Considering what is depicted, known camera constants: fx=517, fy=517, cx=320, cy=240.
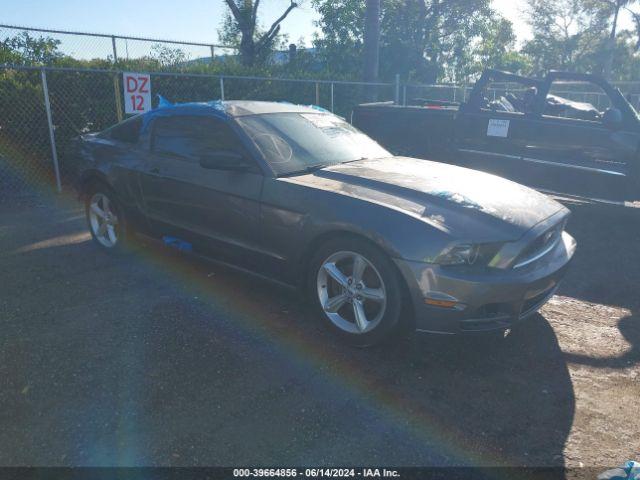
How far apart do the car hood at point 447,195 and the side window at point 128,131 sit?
2.11 m

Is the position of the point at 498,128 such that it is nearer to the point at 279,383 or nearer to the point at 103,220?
the point at 103,220

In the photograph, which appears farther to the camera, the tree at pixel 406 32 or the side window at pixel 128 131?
the tree at pixel 406 32

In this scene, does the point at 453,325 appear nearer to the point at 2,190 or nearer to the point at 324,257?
the point at 324,257

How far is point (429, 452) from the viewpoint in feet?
8.44

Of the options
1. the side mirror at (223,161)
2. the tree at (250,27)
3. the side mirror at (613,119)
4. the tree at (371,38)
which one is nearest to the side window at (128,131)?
the side mirror at (223,161)

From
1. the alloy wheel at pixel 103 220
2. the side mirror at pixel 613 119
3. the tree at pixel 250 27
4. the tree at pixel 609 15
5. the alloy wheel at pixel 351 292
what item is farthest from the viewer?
the tree at pixel 609 15

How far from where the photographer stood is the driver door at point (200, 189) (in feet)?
13.3

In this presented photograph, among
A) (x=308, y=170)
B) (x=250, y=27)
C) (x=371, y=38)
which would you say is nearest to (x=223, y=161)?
(x=308, y=170)

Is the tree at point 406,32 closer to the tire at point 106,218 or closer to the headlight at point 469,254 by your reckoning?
the tire at point 106,218

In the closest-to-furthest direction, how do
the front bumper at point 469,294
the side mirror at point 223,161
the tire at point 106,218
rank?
the front bumper at point 469,294
the side mirror at point 223,161
the tire at point 106,218

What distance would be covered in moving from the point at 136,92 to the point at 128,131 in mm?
4477

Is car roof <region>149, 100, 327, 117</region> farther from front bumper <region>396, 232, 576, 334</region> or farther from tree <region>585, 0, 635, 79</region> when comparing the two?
tree <region>585, 0, 635, 79</region>

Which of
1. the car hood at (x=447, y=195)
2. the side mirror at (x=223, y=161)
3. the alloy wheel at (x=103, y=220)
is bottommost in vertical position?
the alloy wheel at (x=103, y=220)

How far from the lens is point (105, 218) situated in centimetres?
560
